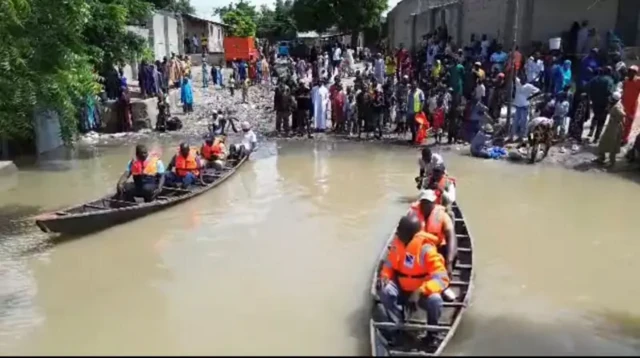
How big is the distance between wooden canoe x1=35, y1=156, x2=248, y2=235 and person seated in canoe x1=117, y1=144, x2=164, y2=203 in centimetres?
22

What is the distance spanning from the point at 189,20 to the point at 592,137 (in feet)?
124

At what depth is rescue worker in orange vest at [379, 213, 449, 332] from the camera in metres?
6.59

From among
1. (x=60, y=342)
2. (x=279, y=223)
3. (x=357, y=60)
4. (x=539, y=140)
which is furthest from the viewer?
(x=357, y=60)

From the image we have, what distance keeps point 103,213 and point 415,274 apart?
6543 millimetres

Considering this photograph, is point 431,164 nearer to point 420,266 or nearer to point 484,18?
point 420,266

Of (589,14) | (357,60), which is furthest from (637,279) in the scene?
(357,60)

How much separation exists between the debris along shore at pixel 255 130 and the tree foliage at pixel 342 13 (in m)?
14.9

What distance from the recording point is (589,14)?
21109 mm

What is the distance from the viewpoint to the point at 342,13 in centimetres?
4319

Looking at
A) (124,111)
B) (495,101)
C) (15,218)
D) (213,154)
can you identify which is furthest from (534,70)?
(15,218)

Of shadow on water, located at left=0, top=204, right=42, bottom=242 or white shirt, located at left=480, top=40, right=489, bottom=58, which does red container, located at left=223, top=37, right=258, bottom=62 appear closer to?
white shirt, located at left=480, top=40, right=489, bottom=58

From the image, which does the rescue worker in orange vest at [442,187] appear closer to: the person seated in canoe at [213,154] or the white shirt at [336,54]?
the person seated in canoe at [213,154]

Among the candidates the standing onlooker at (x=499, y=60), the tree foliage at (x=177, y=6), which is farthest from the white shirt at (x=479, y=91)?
the tree foliage at (x=177, y=6)

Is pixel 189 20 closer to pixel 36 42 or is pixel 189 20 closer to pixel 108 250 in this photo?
pixel 36 42
